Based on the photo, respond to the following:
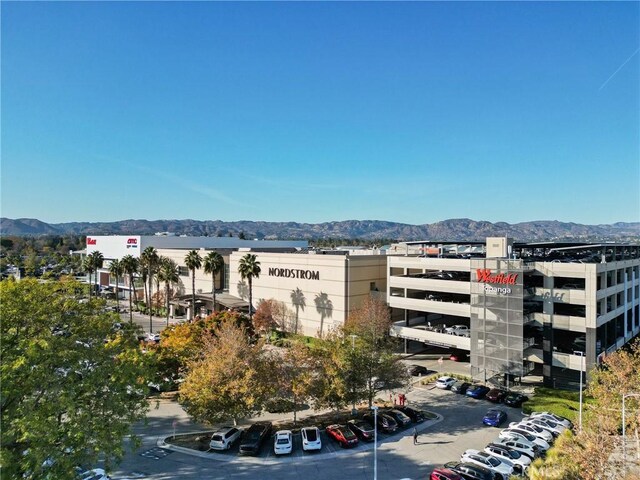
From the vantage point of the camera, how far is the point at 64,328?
20219mm

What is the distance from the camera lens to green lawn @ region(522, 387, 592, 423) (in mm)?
32469

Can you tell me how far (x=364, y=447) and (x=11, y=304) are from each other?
21.9 m

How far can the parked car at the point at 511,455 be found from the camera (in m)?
24.6

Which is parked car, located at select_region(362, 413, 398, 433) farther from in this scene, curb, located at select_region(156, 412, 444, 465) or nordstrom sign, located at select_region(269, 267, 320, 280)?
nordstrom sign, located at select_region(269, 267, 320, 280)

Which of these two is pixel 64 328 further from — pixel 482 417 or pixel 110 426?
pixel 482 417

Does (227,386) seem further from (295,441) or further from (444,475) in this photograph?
(444,475)

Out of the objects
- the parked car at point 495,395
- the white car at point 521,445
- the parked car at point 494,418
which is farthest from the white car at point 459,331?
the white car at point 521,445

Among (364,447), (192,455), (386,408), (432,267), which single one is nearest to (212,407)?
(192,455)

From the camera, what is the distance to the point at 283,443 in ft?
90.5

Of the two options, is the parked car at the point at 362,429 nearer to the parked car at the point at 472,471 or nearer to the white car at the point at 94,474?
the parked car at the point at 472,471

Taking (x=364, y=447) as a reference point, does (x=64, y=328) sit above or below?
above

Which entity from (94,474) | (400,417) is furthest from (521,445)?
(94,474)

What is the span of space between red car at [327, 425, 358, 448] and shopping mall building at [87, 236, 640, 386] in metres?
18.3

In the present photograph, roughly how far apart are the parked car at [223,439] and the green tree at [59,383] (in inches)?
350
